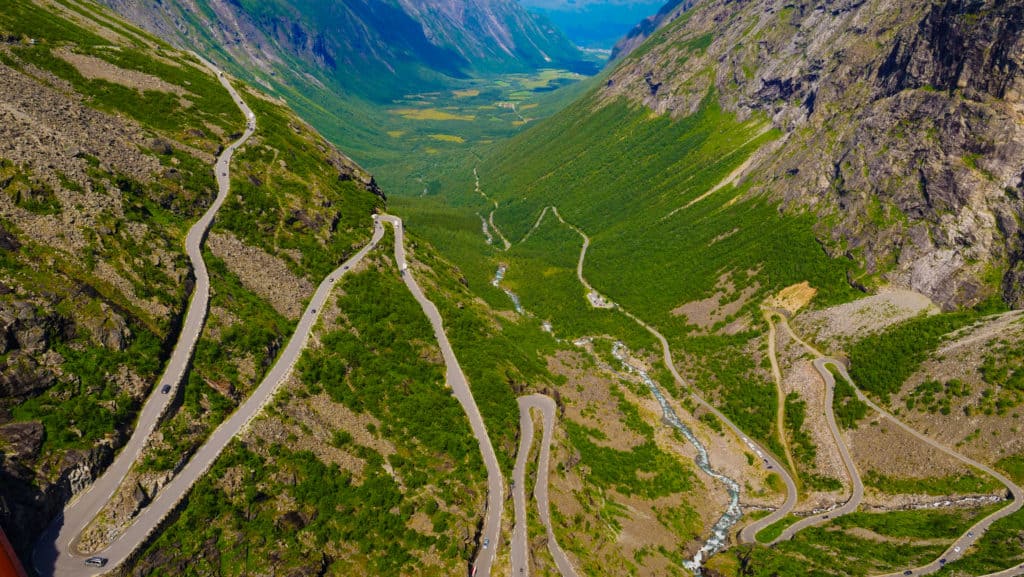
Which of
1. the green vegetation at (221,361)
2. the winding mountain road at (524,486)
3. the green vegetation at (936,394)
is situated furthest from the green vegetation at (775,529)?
the green vegetation at (221,361)

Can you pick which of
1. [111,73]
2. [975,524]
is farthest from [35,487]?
[111,73]

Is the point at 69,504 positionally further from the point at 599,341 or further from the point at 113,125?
the point at 599,341

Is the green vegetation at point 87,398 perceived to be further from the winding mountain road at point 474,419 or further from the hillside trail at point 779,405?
the hillside trail at point 779,405

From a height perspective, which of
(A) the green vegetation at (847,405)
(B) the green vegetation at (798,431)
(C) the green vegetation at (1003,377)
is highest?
(C) the green vegetation at (1003,377)

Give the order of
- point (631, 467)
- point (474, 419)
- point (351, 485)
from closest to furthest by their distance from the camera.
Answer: point (351, 485) < point (474, 419) < point (631, 467)

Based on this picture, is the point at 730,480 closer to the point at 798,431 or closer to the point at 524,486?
the point at 798,431

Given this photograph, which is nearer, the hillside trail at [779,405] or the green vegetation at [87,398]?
the green vegetation at [87,398]

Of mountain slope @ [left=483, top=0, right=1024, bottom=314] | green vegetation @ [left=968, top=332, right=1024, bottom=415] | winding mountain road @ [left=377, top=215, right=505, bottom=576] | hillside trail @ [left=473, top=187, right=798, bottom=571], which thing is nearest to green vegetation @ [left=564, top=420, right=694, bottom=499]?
hillside trail @ [left=473, top=187, right=798, bottom=571]
